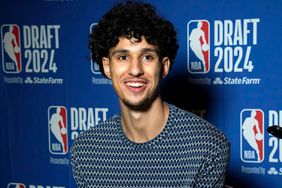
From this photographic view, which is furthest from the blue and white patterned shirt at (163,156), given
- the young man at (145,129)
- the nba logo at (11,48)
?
the nba logo at (11,48)

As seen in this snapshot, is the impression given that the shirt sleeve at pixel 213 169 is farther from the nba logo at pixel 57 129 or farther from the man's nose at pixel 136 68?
the nba logo at pixel 57 129

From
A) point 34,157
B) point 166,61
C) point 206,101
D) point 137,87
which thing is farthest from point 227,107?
point 34,157

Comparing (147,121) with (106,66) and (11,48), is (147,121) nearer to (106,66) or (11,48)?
(106,66)

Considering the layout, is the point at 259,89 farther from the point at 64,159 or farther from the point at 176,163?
the point at 64,159

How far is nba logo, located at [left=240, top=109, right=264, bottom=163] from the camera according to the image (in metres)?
1.70

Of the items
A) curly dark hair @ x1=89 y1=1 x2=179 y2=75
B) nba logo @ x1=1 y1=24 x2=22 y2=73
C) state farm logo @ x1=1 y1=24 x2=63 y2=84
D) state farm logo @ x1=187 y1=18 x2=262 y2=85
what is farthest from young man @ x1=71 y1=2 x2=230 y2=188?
nba logo @ x1=1 y1=24 x2=22 y2=73

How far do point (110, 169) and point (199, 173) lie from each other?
0.23 meters

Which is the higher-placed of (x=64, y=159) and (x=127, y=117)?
(x=127, y=117)

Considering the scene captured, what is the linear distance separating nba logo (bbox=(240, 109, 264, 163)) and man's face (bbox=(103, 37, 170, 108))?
1.93ft

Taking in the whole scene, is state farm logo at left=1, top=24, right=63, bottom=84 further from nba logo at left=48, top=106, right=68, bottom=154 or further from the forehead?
the forehead

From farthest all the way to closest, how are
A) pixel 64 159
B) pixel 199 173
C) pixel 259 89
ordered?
pixel 64 159 < pixel 259 89 < pixel 199 173

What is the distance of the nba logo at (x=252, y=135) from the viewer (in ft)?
5.58

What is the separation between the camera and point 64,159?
80.4 inches

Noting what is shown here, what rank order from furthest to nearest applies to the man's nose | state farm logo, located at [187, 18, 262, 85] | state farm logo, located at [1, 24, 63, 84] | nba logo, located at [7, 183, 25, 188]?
1. nba logo, located at [7, 183, 25, 188]
2. state farm logo, located at [1, 24, 63, 84]
3. state farm logo, located at [187, 18, 262, 85]
4. the man's nose
